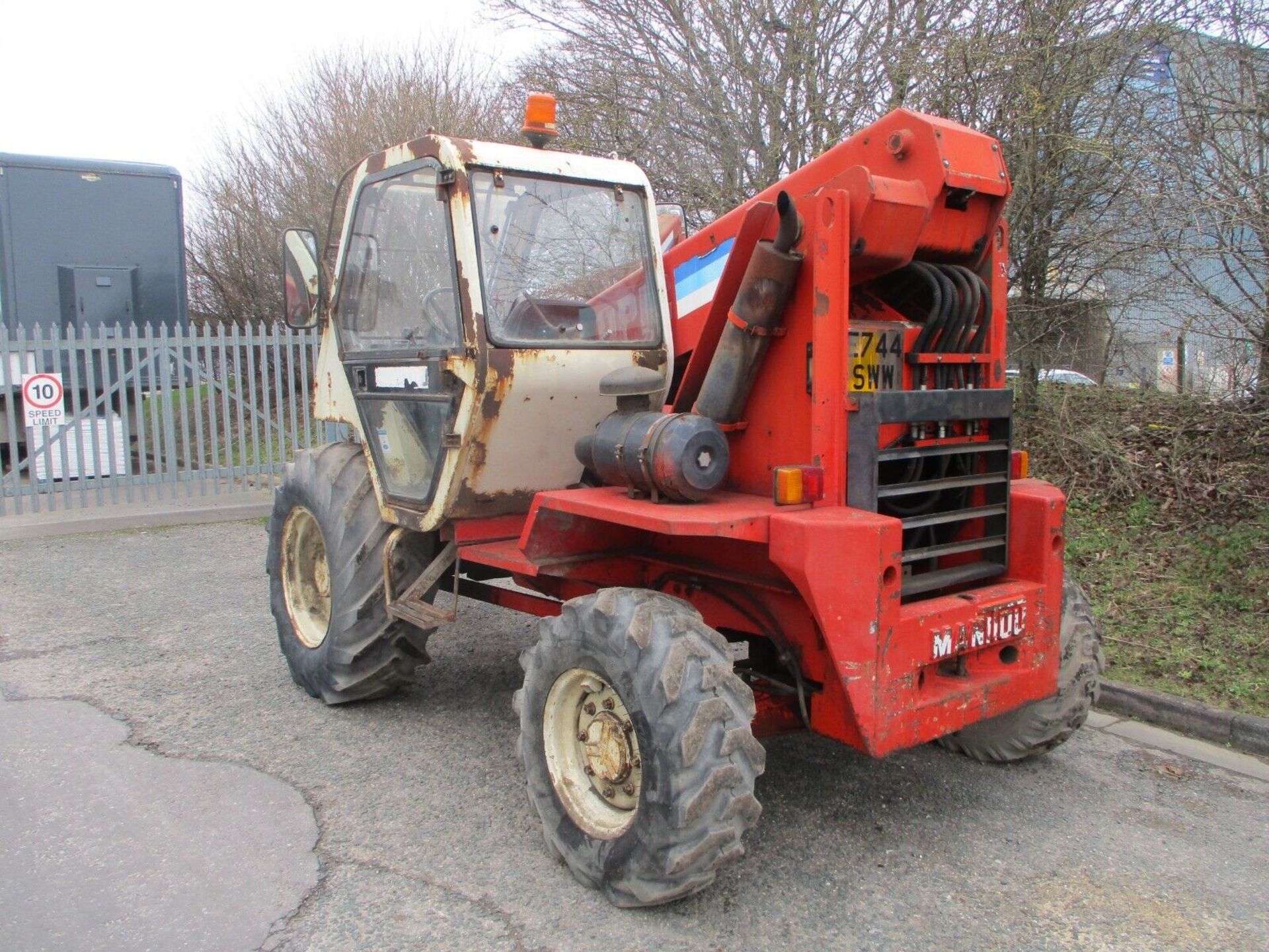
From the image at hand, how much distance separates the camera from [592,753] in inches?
136

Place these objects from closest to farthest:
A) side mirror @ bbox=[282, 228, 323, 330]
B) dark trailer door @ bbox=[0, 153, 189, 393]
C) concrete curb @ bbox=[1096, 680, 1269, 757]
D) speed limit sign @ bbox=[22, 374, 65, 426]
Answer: concrete curb @ bbox=[1096, 680, 1269, 757]
side mirror @ bbox=[282, 228, 323, 330]
speed limit sign @ bbox=[22, 374, 65, 426]
dark trailer door @ bbox=[0, 153, 189, 393]

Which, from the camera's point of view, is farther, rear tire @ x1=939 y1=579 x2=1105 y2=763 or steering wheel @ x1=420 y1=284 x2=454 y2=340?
steering wheel @ x1=420 y1=284 x2=454 y2=340

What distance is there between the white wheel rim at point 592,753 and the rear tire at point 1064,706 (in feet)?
4.83

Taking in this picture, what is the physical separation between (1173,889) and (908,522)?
1.46 meters

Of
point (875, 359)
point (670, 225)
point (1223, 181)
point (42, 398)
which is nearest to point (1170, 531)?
point (1223, 181)

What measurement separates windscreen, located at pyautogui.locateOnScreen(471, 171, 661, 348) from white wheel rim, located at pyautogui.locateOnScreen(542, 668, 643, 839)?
1.40 m

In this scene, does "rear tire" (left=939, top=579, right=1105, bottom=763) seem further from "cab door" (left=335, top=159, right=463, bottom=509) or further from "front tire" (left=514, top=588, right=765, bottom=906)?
"cab door" (left=335, top=159, right=463, bottom=509)

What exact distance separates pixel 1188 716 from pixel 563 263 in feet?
11.4

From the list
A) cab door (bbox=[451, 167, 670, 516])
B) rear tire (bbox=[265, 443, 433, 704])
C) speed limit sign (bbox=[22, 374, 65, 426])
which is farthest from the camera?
speed limit sign (bbox=[22, 374, 65, 426])

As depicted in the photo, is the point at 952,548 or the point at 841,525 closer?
the point at 841,525

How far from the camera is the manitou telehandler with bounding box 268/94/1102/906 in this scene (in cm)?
313

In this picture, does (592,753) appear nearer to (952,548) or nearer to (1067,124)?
(952,548)

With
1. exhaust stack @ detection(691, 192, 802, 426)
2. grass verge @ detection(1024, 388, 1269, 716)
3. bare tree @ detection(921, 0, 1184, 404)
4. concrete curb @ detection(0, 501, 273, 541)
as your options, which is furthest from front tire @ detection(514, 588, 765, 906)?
concrete curb @ detection(0, 501, 273, 541)

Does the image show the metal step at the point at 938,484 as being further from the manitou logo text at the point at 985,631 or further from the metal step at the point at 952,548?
the manitou logo text at the point at 985,631
